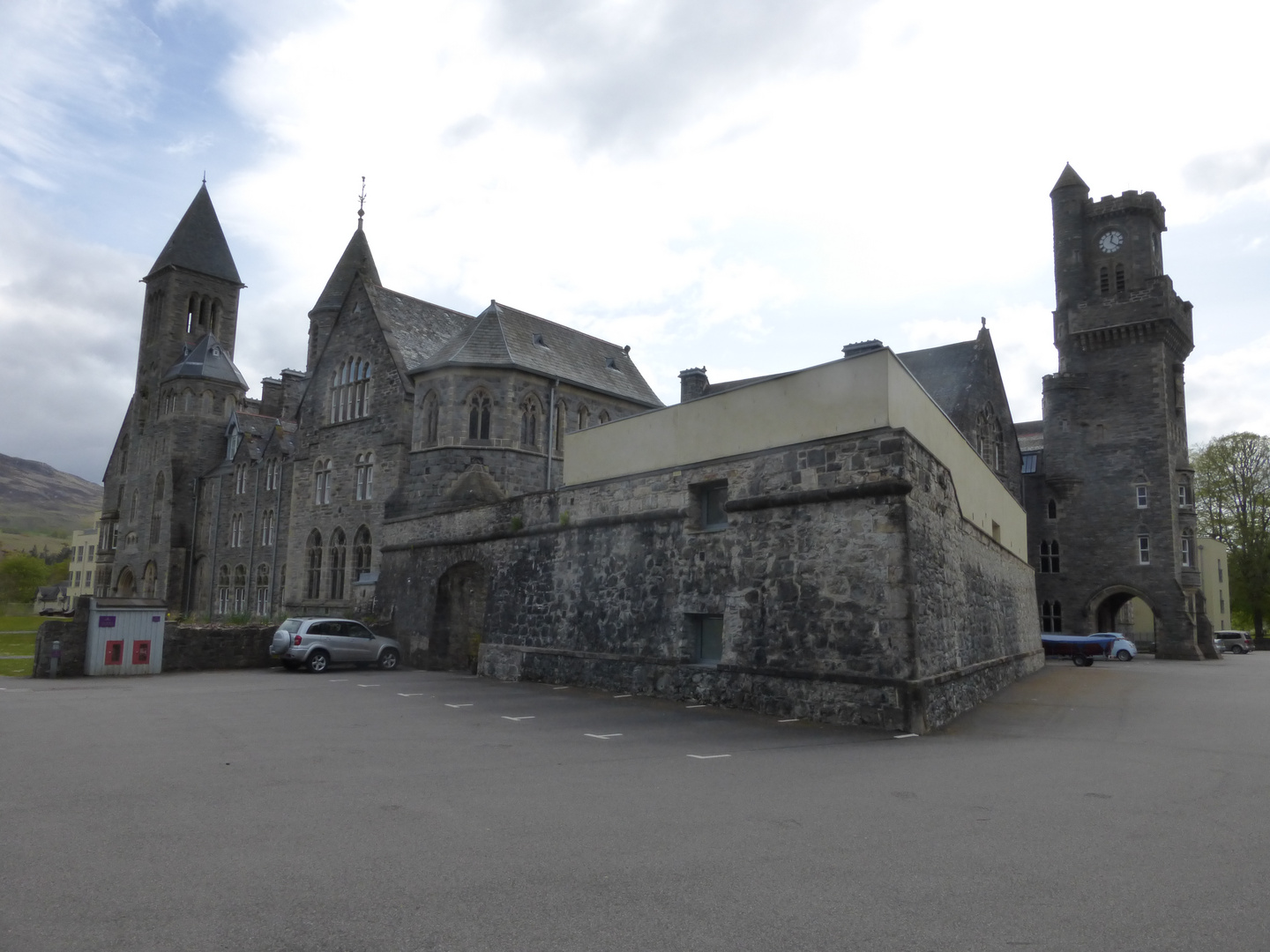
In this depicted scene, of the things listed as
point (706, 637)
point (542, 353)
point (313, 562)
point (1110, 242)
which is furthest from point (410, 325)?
point (1110, 242)

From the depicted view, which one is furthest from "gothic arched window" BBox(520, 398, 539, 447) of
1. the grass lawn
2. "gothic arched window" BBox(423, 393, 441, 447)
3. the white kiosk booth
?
the grass lawn

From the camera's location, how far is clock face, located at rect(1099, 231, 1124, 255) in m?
43.4

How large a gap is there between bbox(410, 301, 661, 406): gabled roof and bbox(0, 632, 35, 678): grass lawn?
48.7 ft

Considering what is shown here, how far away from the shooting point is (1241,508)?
168ft

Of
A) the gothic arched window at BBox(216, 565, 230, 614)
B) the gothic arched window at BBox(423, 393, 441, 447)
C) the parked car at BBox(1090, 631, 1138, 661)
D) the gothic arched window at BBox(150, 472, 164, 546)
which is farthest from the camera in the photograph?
the gothic arched window at BBox(150, 472, 164, 546)

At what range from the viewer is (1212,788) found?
8398mm

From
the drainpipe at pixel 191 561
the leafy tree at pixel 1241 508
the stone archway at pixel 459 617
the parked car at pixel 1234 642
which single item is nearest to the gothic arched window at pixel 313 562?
the stone archway at pixel 459 617

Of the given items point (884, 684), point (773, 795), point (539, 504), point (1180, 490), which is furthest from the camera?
point (1180, 490)

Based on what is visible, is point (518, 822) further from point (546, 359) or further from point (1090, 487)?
point (1090, 487)

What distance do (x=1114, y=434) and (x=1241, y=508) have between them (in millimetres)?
16184

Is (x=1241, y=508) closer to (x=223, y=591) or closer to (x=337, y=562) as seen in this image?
(x=337, y=562)

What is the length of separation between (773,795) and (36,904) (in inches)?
216

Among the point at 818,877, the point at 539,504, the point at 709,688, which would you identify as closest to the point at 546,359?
the point at 539,504

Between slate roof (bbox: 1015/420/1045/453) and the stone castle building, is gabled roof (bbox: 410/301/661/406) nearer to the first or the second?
the stone castle building
